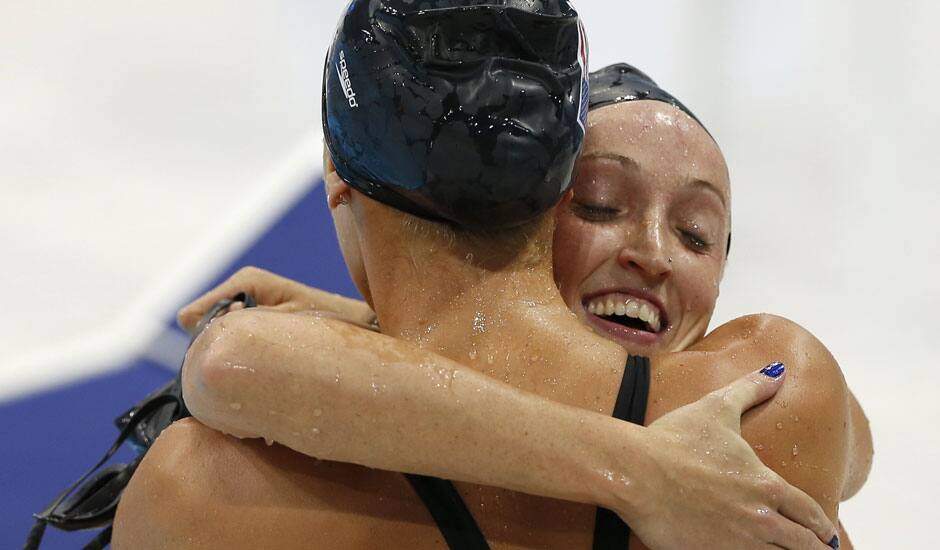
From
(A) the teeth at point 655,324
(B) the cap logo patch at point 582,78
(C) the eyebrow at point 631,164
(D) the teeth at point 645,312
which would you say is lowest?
(A) the teeth at point 655,324

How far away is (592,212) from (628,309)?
19 centimetres

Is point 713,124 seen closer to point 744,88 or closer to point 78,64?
point 744,88

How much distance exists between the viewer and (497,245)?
178 centimetres

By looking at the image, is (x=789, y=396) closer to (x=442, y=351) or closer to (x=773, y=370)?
(x=773, y=370)

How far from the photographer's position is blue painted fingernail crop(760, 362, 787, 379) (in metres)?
1.67

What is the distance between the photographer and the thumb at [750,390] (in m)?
1.61

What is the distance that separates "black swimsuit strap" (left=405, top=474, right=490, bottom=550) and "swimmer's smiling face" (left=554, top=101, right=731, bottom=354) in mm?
567

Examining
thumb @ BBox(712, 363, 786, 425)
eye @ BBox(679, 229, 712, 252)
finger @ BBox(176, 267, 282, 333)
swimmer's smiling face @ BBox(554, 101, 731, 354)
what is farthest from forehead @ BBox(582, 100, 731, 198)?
finger @ BBox(176, 267, 282, 333)

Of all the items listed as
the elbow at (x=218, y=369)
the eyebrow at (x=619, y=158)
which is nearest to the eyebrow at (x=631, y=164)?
the eyebrow at (x=619, y=158)

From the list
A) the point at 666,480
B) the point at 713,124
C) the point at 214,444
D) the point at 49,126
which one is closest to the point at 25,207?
the point at 49,126

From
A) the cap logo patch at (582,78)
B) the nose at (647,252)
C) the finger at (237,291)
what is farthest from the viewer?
the finger at (237,291)

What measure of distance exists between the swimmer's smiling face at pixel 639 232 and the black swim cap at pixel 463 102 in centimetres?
39

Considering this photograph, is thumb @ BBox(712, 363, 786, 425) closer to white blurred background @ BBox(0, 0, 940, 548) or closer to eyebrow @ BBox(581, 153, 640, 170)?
eyebrow @ BBox(581, 153, 640, 170)

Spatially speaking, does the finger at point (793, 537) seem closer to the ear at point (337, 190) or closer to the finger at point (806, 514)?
the finger at point (806, 514)
